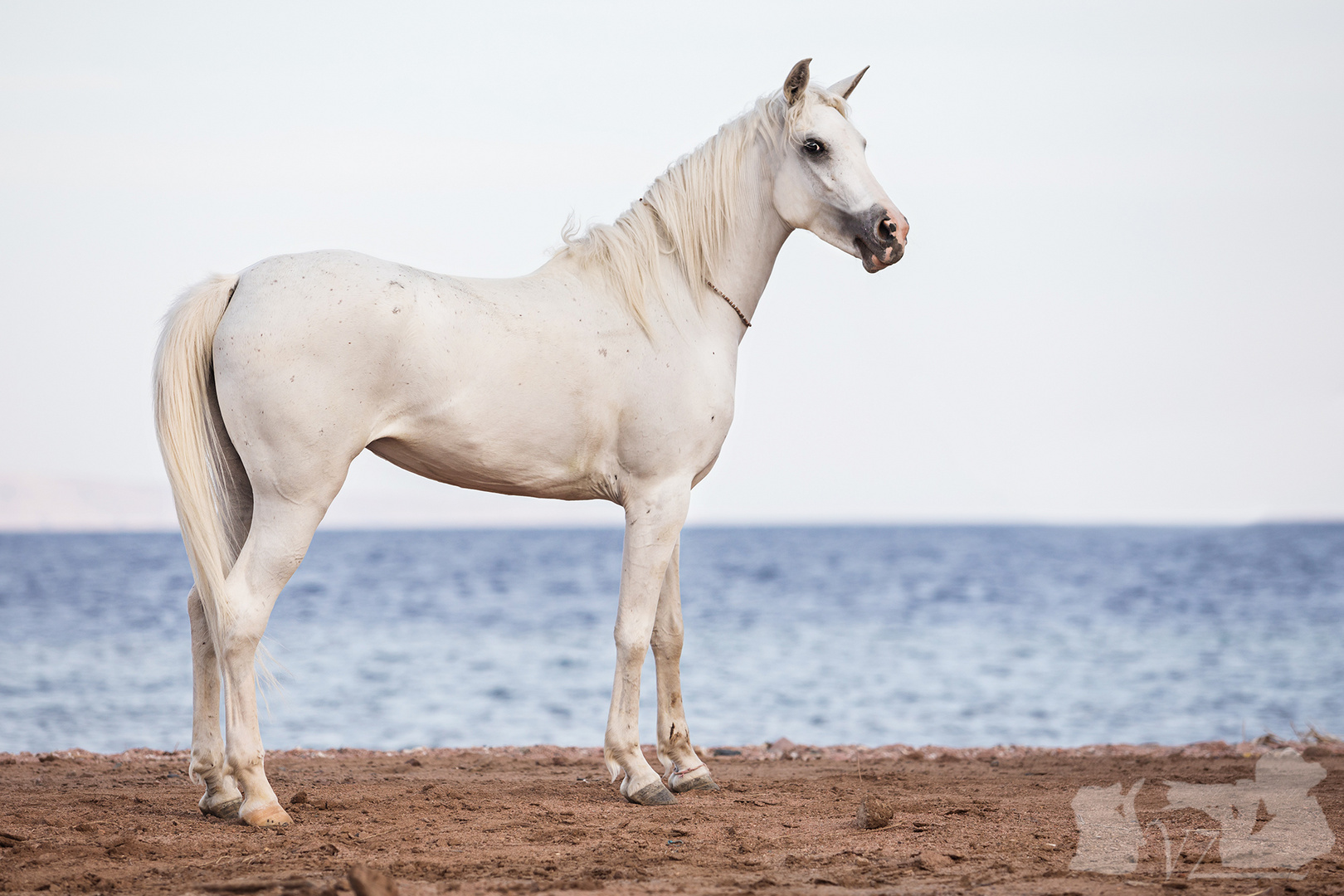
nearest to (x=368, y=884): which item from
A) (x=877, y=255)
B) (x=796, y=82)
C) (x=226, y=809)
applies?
(x=226, y=809)

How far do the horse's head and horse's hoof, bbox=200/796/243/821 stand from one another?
325 cm

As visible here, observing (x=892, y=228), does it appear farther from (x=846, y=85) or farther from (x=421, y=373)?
(x=421, y=373)

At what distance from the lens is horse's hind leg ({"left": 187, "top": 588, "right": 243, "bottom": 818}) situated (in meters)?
4.02

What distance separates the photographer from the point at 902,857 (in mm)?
3445

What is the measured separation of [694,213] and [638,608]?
1.74 m

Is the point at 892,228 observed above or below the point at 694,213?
below

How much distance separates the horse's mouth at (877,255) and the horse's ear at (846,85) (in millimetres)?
728

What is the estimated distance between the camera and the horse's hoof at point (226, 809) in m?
3.99

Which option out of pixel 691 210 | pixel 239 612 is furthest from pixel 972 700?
pixel 239 612

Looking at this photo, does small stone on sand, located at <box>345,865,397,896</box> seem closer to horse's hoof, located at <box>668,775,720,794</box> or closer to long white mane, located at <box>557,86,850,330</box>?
horse's hoof, located at <box>668,775,720,794</box>

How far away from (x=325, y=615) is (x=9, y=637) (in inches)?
290

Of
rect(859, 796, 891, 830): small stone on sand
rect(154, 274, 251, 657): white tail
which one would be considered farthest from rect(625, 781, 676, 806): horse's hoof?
rect(154, 274, 251, 657): white tail

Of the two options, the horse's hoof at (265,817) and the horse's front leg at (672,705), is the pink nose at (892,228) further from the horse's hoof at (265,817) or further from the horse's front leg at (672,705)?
the horse's hoof at (265,817)

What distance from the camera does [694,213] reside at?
15.2ft
